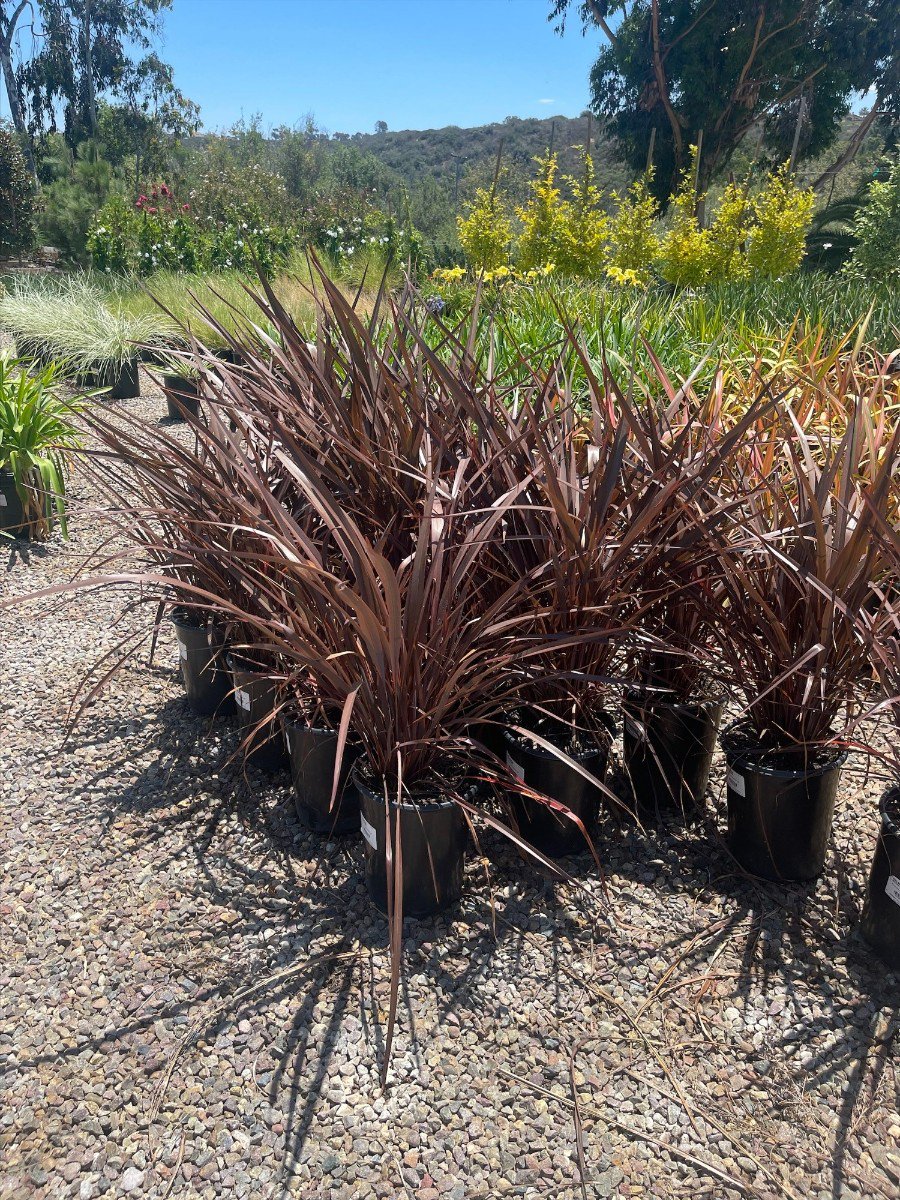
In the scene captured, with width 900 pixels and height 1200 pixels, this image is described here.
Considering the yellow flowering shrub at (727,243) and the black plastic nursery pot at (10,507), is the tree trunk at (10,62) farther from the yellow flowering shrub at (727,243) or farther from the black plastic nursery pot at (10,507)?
the black plastic nursery pot at (10,507)

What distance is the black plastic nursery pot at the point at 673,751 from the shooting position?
2006 mm

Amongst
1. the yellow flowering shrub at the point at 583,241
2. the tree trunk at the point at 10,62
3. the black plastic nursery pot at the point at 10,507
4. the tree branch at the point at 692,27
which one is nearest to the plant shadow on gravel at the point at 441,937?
the black plastic nursery pot at the point at 10,507

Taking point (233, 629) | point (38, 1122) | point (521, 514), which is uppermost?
point (521, 514)

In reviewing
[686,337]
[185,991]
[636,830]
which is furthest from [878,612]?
[686,337]

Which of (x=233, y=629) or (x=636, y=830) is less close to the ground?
(x=233, y=629)

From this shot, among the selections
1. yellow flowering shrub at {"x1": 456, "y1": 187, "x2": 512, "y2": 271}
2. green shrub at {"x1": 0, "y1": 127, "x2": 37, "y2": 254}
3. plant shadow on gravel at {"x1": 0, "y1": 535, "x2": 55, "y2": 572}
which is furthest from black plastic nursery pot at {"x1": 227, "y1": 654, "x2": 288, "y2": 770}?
green shrub at {"x1": 0, "y1": 127, "x2": 37, "y2": 254}

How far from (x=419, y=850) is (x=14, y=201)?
18.5 m

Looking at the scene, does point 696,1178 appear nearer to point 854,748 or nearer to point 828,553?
point 854,748

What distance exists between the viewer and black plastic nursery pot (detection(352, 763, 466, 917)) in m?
1.63

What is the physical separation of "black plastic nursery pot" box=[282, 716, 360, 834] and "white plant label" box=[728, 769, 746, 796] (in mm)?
825

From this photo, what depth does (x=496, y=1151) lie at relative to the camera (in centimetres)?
131

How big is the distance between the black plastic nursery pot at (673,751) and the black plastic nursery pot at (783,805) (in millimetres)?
154

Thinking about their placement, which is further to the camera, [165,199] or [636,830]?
[165,199]

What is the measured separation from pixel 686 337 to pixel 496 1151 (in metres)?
3.92
